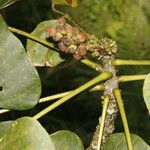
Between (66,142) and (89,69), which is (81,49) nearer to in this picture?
(66,142)

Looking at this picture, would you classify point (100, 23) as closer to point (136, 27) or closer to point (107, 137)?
point (136, 27)

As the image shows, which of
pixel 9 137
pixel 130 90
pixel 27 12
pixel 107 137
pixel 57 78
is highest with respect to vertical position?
pixel 9 137

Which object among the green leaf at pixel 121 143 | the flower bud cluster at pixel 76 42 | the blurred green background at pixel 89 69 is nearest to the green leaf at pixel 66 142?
the green leaf at pixel 121 143

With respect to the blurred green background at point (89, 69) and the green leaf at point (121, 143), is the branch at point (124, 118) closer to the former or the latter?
the green leaf at point (121, 143)

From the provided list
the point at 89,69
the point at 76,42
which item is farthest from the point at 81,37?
the point at 89,69

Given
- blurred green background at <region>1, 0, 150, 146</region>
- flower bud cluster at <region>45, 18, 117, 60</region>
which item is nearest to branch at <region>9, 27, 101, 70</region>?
flower bud cluster at <region>45, 18, 117, 60</region>

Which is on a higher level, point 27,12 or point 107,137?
point 107,137

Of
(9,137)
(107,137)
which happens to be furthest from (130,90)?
(9,137)
